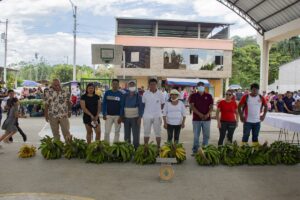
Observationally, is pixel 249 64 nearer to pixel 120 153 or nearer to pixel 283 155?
pixel 283 155

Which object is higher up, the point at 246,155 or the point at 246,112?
the point at 246,112

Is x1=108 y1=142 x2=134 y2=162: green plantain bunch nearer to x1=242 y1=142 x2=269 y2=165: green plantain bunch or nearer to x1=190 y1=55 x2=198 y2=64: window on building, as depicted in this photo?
x1=242 y1=142 x2=269 y2=165: green plantain bunch

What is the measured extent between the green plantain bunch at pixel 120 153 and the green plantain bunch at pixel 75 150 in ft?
2.20

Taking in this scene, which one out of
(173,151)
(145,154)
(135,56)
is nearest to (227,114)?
(173,151)

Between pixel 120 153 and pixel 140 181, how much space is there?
1.64m

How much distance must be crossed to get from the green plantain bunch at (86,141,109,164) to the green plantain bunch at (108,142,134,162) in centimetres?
12

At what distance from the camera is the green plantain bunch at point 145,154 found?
8359 millimetres

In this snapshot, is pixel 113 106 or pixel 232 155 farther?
pixel 113 106

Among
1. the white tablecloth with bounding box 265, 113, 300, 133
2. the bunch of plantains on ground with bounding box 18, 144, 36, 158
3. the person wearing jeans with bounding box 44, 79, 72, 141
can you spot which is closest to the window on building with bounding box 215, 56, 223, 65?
the white tablecloth with bounding box 265, 113, 300, 133

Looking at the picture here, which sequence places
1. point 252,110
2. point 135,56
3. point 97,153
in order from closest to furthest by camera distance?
1. point 97,153
2. point 252,110
3. point 135,56

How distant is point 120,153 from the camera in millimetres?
8547

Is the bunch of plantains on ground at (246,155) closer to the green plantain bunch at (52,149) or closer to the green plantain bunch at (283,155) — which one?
the green plantain bunch at (283,155)

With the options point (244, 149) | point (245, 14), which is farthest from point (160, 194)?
point (245, 14)

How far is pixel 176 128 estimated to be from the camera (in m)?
9.18
